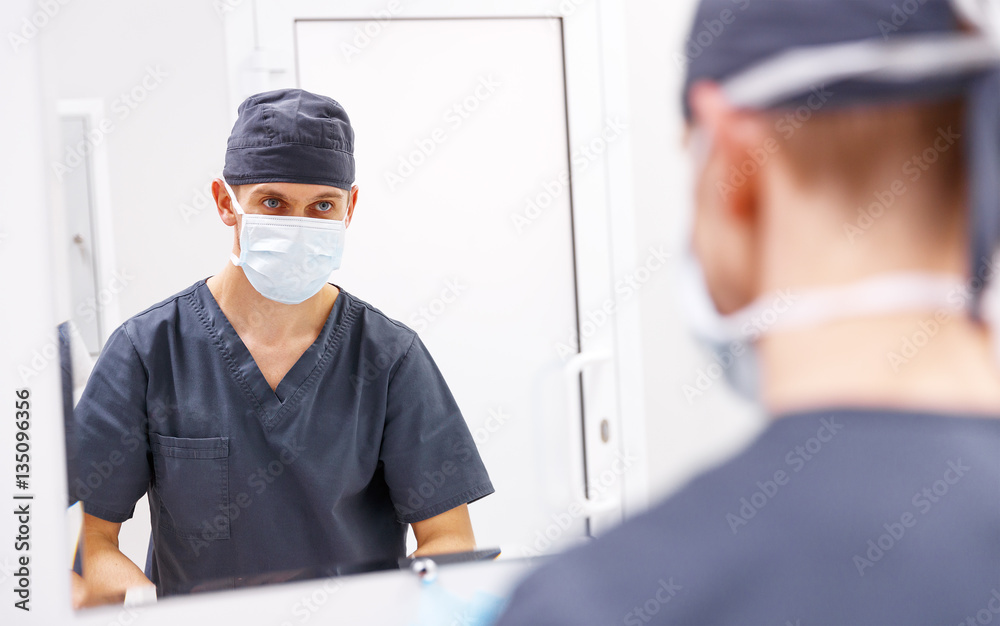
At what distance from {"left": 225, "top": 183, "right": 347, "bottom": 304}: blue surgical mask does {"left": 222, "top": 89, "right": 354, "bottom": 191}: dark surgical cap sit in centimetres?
Result: 5

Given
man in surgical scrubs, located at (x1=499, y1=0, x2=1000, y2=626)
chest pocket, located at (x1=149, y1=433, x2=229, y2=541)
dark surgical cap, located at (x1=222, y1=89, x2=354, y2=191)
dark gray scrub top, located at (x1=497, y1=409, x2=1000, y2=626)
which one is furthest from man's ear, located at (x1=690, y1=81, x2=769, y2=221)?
chest pocket, located at (x1=149, y1=433, x2=229, y2=541)

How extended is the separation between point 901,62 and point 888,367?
0.52 feet

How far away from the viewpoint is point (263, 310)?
3.38ft

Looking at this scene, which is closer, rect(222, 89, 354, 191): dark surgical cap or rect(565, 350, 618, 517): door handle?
rect(222, 89, 354, 191): dark surgical cap

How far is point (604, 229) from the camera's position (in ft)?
3.81

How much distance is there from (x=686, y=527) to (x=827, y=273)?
158 mm

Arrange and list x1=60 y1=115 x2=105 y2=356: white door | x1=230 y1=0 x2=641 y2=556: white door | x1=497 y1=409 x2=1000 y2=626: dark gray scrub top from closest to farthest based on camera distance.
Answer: x1=497 y1=409 x2=1000 y2=626: dark gray scrub top
x1=60 y1=115 x2=105 y2=356: white door
x1=230 y1=0 x2=641 y2=556: white door

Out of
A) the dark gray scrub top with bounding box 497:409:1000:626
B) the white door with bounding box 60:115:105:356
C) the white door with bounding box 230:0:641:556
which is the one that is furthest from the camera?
the white door with bounding box 230:0:641:556

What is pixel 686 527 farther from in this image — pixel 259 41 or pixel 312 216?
pixel 259 41

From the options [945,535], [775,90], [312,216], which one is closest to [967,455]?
[945,535]

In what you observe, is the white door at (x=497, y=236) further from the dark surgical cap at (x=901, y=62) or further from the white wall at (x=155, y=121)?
the dark surgical cap at (x=901, y=62)

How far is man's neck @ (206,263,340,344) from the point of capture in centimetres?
102

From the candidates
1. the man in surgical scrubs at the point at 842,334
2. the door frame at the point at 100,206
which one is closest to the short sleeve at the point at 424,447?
the door frame at the point at 100,206

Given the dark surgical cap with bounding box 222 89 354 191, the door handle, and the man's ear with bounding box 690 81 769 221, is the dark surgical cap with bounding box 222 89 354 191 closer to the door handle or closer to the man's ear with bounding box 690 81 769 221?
the door handle
